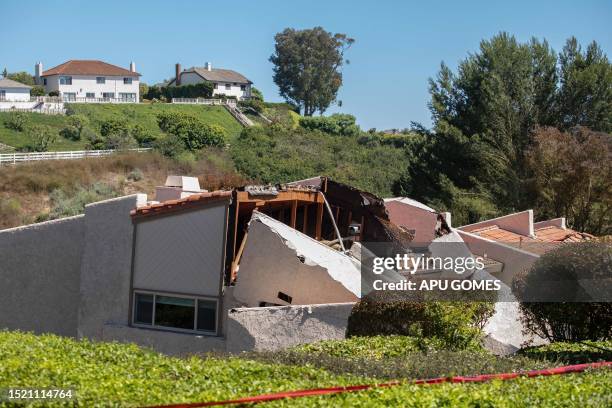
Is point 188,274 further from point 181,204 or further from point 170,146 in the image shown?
point 170,146

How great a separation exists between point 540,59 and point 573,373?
36.4 m

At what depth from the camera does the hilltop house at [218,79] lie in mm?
88562

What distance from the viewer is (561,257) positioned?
528 inches

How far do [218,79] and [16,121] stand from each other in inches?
1291

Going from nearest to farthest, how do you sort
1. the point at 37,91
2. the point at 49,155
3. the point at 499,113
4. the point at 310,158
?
the point at 499,113, the point at 49,155, the point at 310,158, the point at 37,91

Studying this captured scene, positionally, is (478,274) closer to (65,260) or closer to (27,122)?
(65,260)

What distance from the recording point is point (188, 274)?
1647 centimetres

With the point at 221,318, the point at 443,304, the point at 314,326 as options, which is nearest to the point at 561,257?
the point at 443,304

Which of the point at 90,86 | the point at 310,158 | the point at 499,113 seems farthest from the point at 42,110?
the point at 499,113

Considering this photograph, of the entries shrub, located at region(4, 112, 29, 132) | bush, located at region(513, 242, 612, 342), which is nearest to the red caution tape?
bush, located at region(513, 242, 612, 342)

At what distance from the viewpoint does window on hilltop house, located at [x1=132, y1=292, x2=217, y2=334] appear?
1633cm

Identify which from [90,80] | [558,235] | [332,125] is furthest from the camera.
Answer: [332,125]

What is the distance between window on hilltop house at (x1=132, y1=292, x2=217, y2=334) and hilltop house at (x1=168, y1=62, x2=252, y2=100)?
235 feet

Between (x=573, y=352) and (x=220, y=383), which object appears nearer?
(x=220, y=383)
